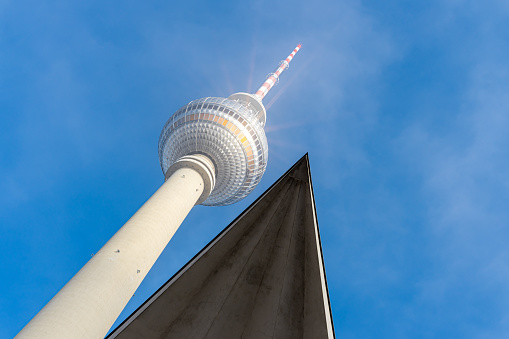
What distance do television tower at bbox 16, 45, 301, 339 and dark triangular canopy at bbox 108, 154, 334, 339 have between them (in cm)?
788

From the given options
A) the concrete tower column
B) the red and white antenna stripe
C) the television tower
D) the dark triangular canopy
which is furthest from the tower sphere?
the dark triangular canopy

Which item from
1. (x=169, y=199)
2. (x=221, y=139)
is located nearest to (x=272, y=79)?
(x=221, y=139)

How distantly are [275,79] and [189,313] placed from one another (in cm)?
5074

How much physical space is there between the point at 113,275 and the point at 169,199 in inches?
300

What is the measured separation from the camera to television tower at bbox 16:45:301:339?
1220cm

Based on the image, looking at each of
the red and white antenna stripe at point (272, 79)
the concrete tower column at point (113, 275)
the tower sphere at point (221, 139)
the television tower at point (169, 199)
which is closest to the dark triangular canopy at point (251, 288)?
the concrete tower column at point (113, 275)

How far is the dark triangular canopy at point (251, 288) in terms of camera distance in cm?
577

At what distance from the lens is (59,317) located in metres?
11.4

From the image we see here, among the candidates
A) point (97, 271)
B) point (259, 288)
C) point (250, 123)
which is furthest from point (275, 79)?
point (259, 288)

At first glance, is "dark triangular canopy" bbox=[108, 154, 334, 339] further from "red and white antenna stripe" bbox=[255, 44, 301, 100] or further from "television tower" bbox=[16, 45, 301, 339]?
"red and white antenna stripe" bbox=[255, 44, 301, 100]

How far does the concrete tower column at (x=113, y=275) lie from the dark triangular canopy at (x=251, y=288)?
306 inches

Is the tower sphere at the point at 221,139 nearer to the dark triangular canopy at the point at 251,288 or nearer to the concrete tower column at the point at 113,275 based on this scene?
the concrete tower column at the point at 113,275

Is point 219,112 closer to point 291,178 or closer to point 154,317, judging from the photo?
point 291,178

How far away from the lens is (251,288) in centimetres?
687
